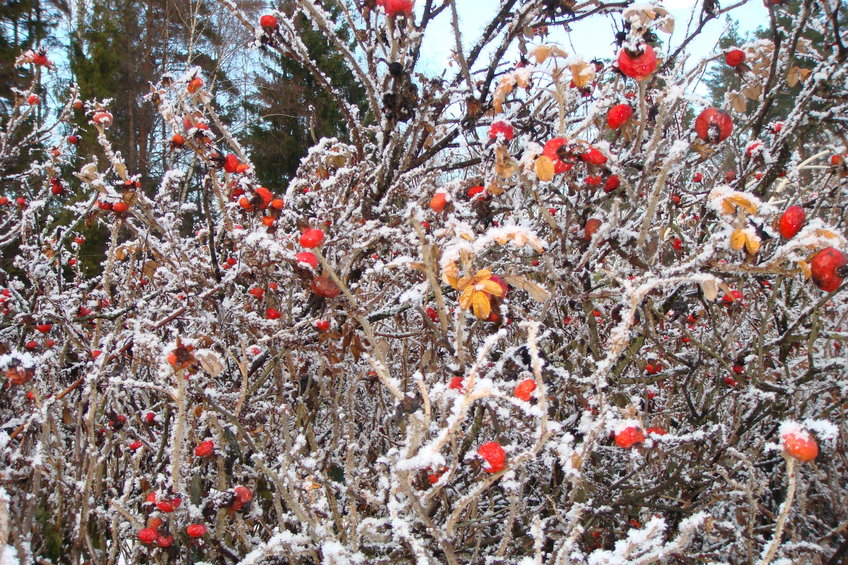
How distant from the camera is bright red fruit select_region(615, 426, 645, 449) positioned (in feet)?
2.75

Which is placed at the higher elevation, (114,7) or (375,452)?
(114,7)

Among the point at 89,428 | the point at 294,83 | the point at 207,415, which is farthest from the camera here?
the point at 294,83

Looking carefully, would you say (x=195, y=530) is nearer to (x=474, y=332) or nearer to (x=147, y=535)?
(x=147, y=535)

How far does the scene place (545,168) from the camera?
95 cm

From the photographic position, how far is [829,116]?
1.40 metres

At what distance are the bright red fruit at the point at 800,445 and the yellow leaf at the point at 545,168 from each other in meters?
0.55

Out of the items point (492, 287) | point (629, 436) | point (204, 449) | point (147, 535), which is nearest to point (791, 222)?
point (629, 436)

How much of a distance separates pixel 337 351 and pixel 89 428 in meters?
0.63

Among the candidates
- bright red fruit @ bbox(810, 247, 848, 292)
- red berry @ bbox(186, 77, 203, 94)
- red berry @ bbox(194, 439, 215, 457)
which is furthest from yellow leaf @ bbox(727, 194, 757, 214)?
red berry @ bbox(186, 77, 203, 94)

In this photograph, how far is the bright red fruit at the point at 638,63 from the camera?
0.96 metres

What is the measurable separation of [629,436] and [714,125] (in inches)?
24.9

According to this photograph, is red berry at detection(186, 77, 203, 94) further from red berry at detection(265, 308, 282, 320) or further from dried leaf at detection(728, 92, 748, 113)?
dried leaf at detection(728, 92, 748, 113)

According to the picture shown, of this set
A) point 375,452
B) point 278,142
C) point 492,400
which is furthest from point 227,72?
point 492,400

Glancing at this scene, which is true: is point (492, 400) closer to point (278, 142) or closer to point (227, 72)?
point (278, 142)
